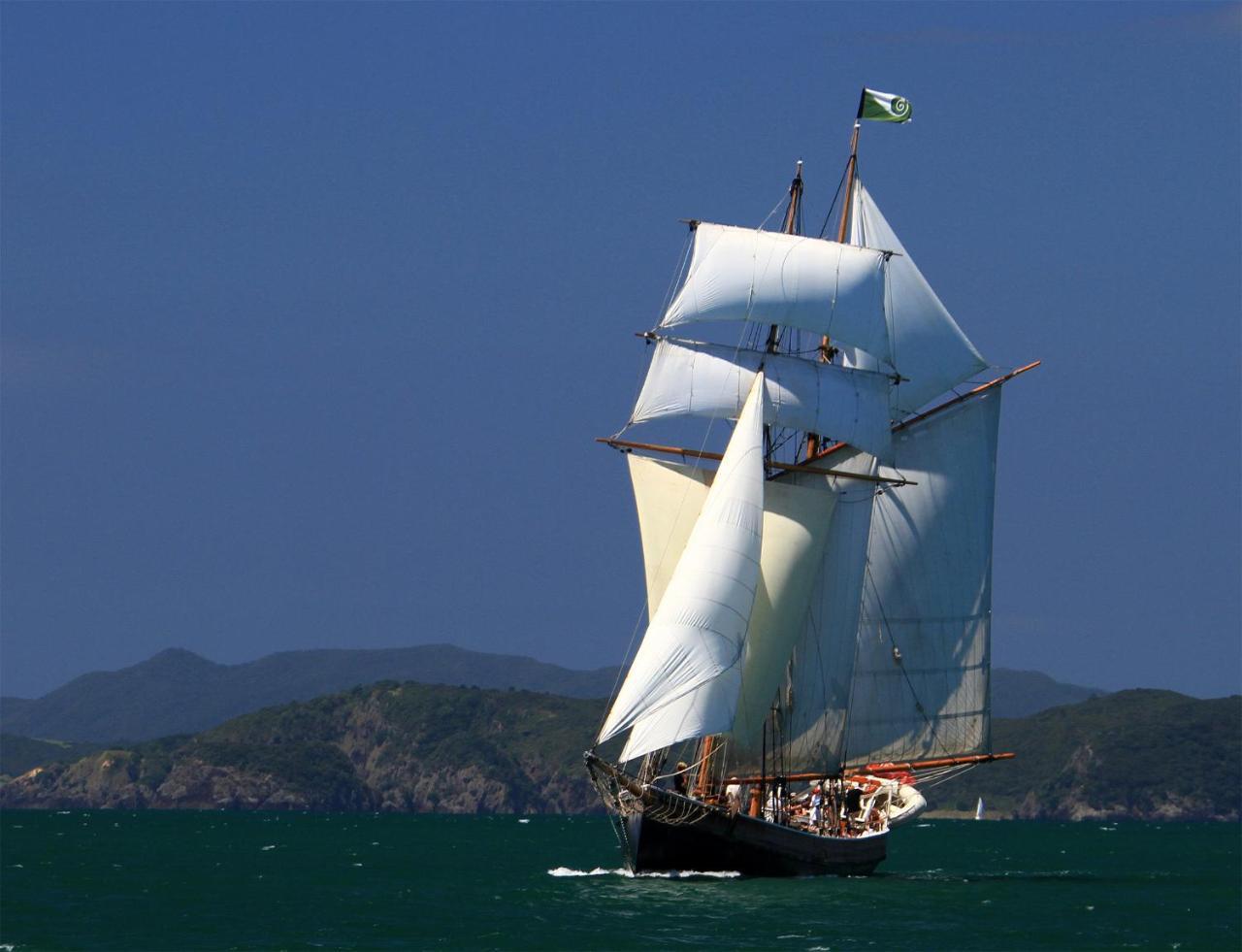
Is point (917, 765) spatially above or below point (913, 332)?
below

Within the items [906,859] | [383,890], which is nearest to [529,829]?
[906,859]

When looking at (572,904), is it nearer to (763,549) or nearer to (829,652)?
(829,652)

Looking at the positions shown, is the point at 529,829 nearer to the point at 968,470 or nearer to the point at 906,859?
the point at 906,859

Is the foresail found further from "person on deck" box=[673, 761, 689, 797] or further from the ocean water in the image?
the ocean water

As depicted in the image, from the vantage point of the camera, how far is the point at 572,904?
226 feet

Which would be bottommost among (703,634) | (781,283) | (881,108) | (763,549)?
(703,634)

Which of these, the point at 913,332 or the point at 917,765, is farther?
the point at 913,332

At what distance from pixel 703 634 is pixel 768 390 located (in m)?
11.5

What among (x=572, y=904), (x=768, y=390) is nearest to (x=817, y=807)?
(x=572, y=904)

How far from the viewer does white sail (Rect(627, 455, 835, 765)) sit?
240 ft

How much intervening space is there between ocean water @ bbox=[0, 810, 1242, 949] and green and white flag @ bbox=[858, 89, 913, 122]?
96.8 ft

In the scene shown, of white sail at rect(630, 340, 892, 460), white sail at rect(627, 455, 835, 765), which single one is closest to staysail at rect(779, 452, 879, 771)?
white sail at rect(627, 455, 835, 765)

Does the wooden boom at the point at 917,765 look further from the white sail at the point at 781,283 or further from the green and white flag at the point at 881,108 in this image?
the green and white flag at the point at 881,108

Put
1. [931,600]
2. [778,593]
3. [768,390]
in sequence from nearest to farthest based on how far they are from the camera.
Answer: [778,593] < [768,390] < [931,600]
